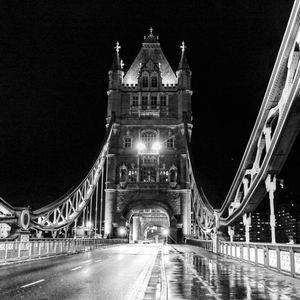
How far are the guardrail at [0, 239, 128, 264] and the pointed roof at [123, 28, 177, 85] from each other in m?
47.6

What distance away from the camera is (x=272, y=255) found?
18516 mm

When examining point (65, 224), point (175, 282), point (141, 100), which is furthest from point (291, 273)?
point (141, 100)

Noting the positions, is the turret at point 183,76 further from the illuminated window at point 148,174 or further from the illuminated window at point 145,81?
the illuminated window at point 148,174

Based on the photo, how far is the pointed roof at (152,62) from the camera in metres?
83.4

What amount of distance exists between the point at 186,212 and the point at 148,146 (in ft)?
41.7

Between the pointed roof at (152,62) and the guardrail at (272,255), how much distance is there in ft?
196

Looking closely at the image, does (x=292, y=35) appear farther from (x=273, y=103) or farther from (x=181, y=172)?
(x=181, y=172)

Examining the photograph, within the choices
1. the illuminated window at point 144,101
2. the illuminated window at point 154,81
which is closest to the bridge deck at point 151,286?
the illuminated window at point 144,101

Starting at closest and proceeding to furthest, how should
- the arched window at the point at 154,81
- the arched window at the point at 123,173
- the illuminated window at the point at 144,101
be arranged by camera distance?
the arched window at the point at 123,173, the illuminated window at the point at 144,101, the arched window at the point at 154,81

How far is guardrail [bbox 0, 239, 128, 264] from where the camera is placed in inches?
904

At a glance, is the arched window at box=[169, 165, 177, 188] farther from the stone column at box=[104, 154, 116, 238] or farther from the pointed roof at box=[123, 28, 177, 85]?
the pointed roof at box=[123, 28, 177, 85]

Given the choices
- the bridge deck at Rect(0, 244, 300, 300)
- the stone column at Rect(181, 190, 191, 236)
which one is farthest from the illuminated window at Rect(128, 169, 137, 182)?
the bridge deck at Rect(0, 244, 300, 300)

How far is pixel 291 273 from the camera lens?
15.6 metres

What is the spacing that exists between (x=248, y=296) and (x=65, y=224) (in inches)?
1945
